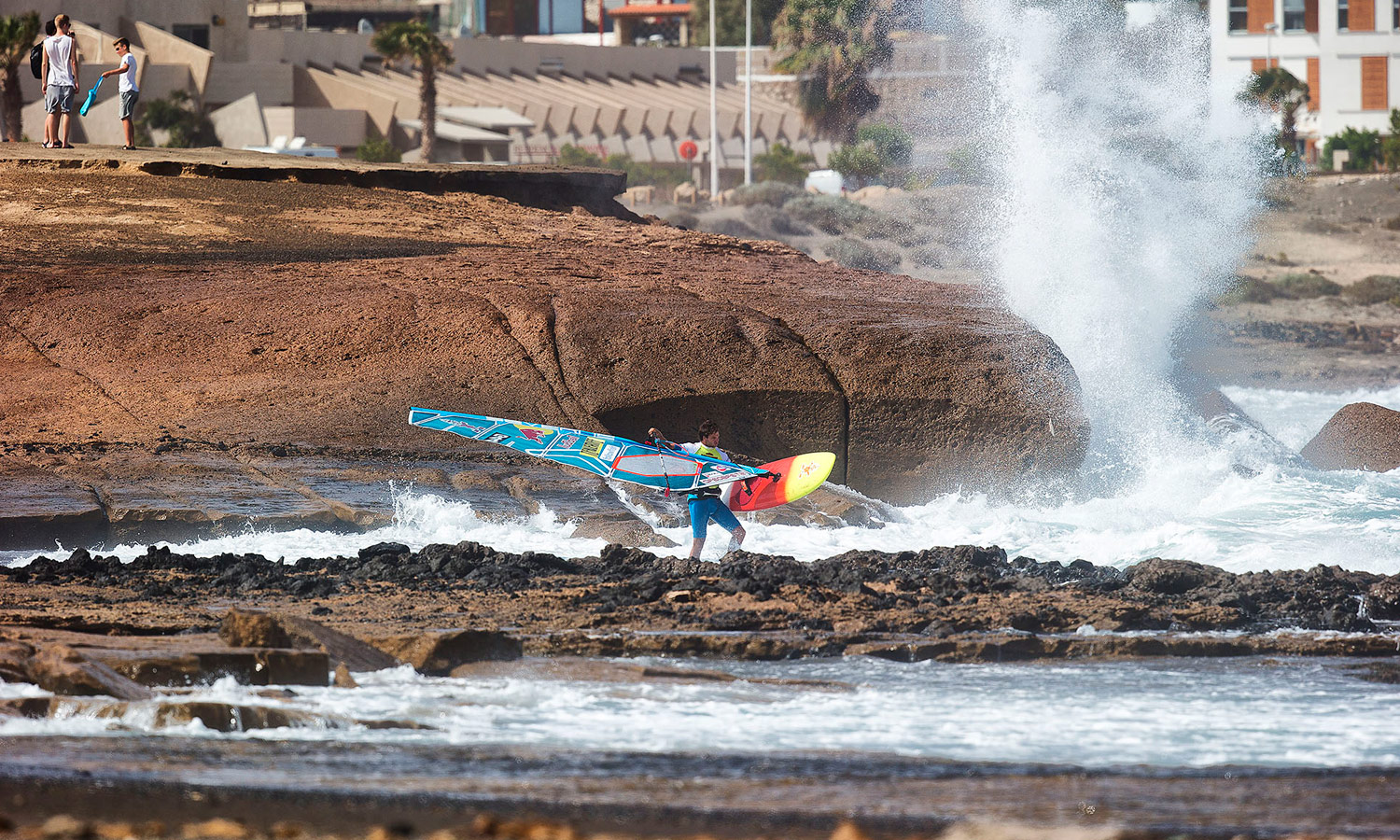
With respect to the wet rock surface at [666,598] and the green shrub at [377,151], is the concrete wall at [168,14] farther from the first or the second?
the wet rock surface at [666,598]

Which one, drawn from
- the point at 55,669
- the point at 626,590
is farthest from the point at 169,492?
the point at 55,669

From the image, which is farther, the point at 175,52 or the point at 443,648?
the point at 175,52

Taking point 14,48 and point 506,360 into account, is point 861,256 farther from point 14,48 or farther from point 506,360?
point 506,360

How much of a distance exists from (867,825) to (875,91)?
201 ft

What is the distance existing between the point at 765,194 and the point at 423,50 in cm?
1160

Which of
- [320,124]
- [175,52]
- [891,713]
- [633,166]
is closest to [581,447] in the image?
[891,713]

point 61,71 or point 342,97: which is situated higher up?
point 342,97

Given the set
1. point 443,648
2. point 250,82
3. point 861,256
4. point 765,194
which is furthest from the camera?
point 250,82

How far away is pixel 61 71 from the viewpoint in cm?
1725

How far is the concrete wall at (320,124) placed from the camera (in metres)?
50.5

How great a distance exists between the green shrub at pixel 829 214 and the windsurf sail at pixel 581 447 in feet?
103

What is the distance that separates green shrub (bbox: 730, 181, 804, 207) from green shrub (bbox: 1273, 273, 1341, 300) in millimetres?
14846

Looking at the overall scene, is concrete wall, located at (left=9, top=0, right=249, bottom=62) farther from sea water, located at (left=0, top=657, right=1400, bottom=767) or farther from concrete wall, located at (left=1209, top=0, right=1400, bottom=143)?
sea water, located at (left=0, top=657, right=1400, bottom=767)

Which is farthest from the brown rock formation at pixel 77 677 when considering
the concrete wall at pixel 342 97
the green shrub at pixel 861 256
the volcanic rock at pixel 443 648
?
the concrete wall at pixel 342 97
